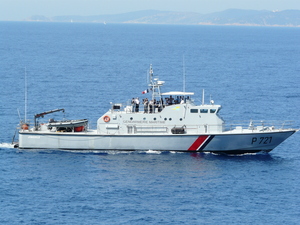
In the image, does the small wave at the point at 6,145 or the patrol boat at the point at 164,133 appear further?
the small wave at the point at 6,145

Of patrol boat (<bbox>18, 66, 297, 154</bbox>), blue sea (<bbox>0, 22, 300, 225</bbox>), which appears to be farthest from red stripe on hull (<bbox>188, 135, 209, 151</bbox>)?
blue sea (<bbox>0, 22, 300, 225</bbox>)

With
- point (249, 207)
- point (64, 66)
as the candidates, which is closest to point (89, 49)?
point (64, 66)

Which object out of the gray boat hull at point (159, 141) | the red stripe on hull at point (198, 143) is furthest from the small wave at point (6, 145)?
the red stripe on hull at point (198, 143)

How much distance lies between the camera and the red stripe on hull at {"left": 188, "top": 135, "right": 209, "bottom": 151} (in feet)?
160

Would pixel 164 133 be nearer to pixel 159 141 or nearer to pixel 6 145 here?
pixel 159 141

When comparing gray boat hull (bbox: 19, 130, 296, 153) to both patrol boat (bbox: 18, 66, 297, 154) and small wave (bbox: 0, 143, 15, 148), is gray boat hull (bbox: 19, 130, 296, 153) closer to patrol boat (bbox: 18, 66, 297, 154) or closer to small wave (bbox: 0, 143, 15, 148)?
patrol boat (bbox: 18, 66, 297, 154)

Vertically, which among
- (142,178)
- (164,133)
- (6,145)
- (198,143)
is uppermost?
(164,133)

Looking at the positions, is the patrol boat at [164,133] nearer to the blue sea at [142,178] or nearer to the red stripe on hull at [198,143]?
the red stripe on hull at [198,143]

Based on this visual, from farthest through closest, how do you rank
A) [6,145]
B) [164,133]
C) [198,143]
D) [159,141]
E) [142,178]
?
[6,145] → [164,133] → [159,141] → [198,143] → [142,178]

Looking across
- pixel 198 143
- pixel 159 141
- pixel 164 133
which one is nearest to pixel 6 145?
pixel 159 141

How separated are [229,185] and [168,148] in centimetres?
845

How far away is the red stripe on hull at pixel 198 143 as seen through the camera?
48.9 m

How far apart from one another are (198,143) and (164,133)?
2821 mm

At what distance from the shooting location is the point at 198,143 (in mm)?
49125
